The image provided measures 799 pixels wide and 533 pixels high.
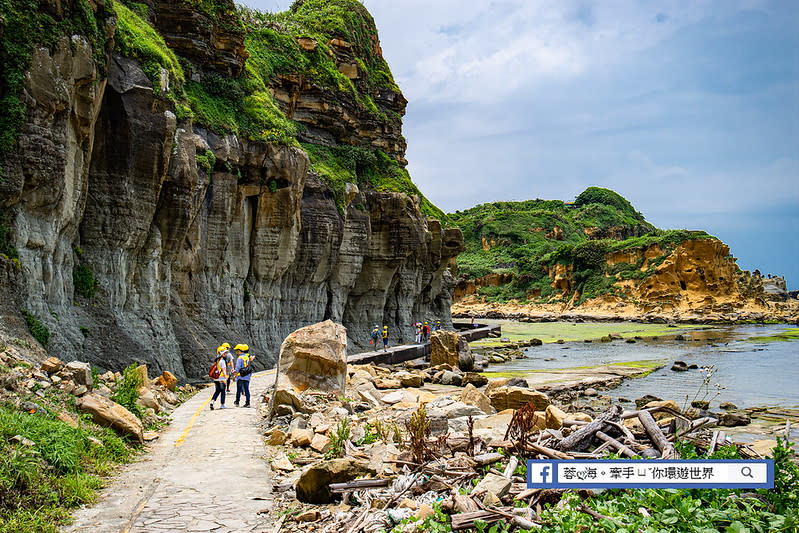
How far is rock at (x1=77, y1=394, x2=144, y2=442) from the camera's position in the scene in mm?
10867

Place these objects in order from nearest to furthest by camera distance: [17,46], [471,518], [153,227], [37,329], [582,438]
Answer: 1. [471,518]
2. [582,438]
3. [17,46]
4. [37,329]
5. [153,227]

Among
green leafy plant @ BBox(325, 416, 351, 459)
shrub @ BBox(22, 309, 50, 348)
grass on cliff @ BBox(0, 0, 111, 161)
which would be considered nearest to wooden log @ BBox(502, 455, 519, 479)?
green leafy plant @ BBox(325, 416, 351, 459)

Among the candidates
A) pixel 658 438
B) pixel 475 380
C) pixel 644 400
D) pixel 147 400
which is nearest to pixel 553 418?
pixel 658 438

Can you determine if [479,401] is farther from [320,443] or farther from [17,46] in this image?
[17,46]

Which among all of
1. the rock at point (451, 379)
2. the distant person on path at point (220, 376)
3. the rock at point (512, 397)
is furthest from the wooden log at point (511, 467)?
the rock at point (451, 379)

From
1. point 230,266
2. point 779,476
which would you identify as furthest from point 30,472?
point 230,266

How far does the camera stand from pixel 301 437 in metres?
11.3

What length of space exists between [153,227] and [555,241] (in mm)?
134412

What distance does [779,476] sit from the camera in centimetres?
586

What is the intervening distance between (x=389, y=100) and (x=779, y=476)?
55.1 m

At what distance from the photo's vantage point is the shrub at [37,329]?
15727 mm

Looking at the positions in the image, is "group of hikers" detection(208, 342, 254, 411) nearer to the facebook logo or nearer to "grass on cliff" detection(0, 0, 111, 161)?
"grass on cliff" detection(0, 0, 111, 161)

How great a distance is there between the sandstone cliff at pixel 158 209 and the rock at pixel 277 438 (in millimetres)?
7468

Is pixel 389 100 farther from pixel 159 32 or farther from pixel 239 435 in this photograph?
pixel 239 435
